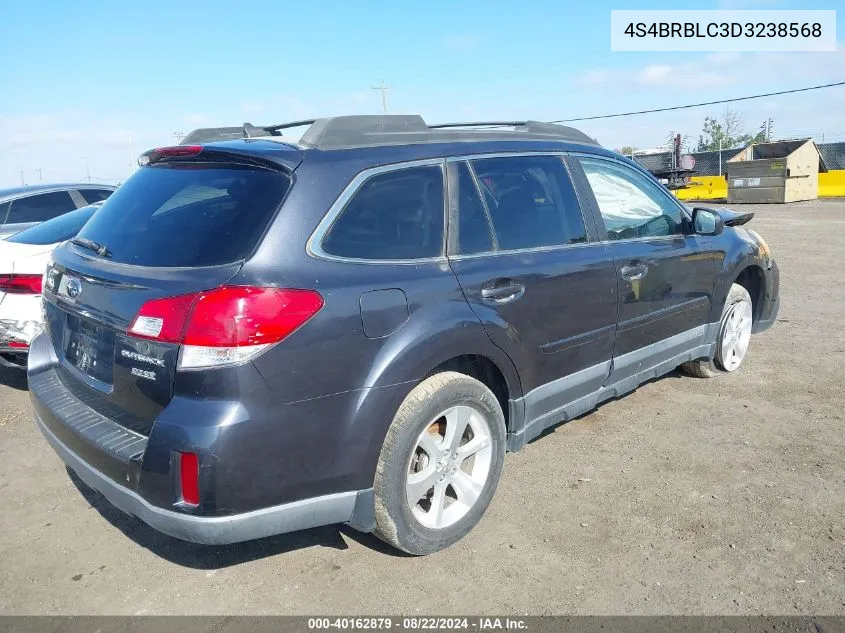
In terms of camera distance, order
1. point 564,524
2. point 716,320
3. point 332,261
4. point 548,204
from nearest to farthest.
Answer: point 332,261
point 564,524
point 548,204
point 716,320

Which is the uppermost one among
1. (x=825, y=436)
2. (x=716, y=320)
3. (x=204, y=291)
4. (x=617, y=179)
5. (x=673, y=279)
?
(x=617, y=179)

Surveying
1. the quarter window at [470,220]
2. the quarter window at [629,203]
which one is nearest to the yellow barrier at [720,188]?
the quarter window at [629,203]

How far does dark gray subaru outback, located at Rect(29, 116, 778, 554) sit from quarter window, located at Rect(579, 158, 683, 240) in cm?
15

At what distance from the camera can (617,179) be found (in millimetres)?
4219

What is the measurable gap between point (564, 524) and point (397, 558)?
82 cm

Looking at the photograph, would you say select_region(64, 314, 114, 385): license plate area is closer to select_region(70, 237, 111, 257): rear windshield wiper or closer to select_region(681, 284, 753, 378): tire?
select_region(70, 237, 111, 257): rear windshield wiper

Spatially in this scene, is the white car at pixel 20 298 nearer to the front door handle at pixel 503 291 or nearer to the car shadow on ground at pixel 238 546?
the car shadow on ground at pixel 238 546

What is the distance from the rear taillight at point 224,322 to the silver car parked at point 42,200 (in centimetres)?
695

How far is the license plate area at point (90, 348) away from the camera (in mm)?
2734

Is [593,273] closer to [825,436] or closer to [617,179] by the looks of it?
[617,179]

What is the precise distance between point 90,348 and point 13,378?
139 inches

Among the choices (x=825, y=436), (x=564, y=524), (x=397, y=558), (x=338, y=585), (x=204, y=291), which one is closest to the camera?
(x=204, y=291)

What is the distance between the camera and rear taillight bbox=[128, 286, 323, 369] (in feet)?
7.84

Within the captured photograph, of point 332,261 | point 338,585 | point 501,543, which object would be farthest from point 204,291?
point 501,543
